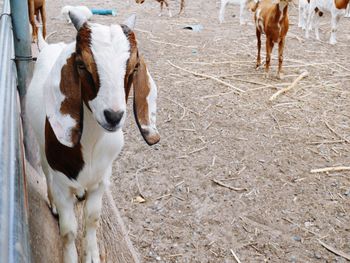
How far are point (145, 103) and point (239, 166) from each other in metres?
2.59

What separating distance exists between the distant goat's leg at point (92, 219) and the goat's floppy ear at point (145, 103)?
0.44 m

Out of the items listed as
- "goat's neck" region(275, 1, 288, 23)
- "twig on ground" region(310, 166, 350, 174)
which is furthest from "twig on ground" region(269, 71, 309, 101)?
"twig on ground" region(310, 166, 350, 174)

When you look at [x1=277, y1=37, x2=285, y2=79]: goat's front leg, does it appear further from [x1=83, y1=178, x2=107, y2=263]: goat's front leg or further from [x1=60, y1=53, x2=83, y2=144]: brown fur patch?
[x1=60, y1=53, x2=83, y2=144]: brown fur patch

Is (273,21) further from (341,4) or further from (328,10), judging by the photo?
(328,10)

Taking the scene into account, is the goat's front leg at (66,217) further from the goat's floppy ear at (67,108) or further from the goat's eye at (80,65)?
the goat's eye at (80,65)

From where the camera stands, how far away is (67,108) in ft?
5.59

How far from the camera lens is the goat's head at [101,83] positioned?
156 centimetres

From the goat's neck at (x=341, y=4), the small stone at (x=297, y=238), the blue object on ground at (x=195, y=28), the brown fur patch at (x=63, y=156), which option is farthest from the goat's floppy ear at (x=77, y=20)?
the goat's neck at (x=341, y=4)

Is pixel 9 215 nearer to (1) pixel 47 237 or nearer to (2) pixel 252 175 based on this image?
(1) pixel 47 237

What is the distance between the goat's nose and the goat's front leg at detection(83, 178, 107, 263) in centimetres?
64

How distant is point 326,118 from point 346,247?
7.84 feet

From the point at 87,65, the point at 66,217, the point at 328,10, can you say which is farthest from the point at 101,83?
the point at 328,10

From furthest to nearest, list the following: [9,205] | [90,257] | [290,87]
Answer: [290,87]
[90,257]
[9,205]

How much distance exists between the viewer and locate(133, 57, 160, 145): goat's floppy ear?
5.76 ft
